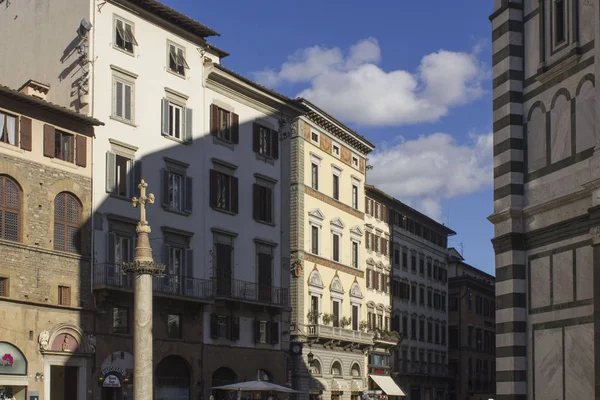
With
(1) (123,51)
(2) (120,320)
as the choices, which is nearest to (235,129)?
(1) (123,51)

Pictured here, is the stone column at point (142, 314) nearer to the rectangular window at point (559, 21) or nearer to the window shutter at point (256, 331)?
the rectangular window at point (559, 21)

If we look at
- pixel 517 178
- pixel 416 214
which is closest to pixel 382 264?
pixel 416 214

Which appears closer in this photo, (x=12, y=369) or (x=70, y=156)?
(x=12, y=369)

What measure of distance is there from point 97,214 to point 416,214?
42185 millimetres

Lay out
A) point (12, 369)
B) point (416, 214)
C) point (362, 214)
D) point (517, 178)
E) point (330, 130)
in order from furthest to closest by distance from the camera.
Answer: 1. point (416, 214)
2. point (362, 214)
3. point (330, 130)
4. point (12, 369)
5. point (517, 178)

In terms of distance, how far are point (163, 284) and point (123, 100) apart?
726 centimetres

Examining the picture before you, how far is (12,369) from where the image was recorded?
36.0m

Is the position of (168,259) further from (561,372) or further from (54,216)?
(561,372)

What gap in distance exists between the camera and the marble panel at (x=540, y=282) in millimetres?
19781

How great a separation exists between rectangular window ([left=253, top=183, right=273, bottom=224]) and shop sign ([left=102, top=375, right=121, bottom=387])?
12166 mm

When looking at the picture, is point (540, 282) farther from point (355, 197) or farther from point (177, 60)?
point (355, 197)

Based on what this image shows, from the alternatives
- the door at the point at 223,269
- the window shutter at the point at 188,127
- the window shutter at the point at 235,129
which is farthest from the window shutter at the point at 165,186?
the window shutter at the point at 235,129

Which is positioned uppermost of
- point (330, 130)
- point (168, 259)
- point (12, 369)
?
point (330, 130)

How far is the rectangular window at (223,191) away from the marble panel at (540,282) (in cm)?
2738
